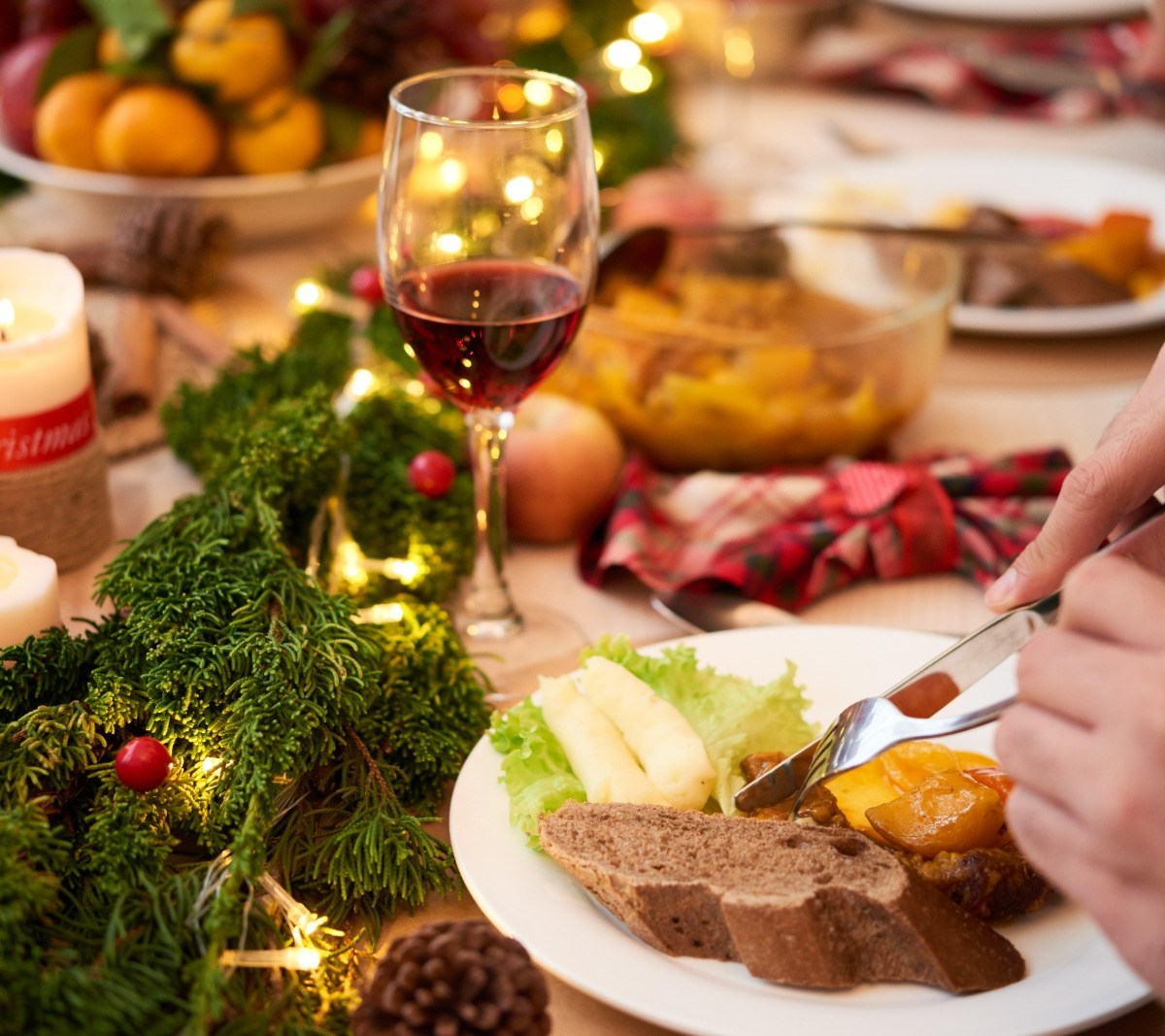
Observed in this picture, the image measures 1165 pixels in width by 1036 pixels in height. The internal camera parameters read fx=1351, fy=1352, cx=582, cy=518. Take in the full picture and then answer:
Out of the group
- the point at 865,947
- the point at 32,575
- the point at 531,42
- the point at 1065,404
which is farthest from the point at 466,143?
the point at 531,42

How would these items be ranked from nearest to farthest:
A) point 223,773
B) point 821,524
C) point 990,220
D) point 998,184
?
1. point 223,773
2. point 821,524
3. point 990,220
4. point 998,184

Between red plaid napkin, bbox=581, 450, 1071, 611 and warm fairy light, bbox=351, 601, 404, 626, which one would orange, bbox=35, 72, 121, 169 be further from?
warm fairy light, bbox=351, 601, 404, 626

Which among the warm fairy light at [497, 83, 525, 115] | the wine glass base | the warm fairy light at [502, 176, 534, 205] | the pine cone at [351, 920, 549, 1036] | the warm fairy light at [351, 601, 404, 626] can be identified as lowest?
the wine glass base

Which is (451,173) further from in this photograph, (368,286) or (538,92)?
(368,286)

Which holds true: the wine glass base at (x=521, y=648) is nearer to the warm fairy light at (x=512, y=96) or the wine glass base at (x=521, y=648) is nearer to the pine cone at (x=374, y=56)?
the warm fairy light at (x=512, y=96)

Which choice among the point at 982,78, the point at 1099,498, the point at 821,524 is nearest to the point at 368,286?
the point at 821,524

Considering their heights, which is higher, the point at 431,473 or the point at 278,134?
the point at 278,134

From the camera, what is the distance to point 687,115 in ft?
9.22

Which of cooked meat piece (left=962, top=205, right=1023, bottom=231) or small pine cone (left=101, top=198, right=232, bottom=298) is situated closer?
small pine cone (left=101, top=198, right=232, bottom=298)

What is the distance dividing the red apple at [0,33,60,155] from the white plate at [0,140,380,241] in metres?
0.03

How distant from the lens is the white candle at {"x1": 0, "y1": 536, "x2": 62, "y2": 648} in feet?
3.31

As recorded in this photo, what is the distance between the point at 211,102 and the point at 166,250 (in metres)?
0.29

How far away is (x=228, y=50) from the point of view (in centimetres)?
192

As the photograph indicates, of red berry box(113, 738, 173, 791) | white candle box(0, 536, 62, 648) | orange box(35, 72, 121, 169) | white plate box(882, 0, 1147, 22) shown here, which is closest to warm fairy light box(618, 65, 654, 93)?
white plate box(882, 0, 1147, 22)
